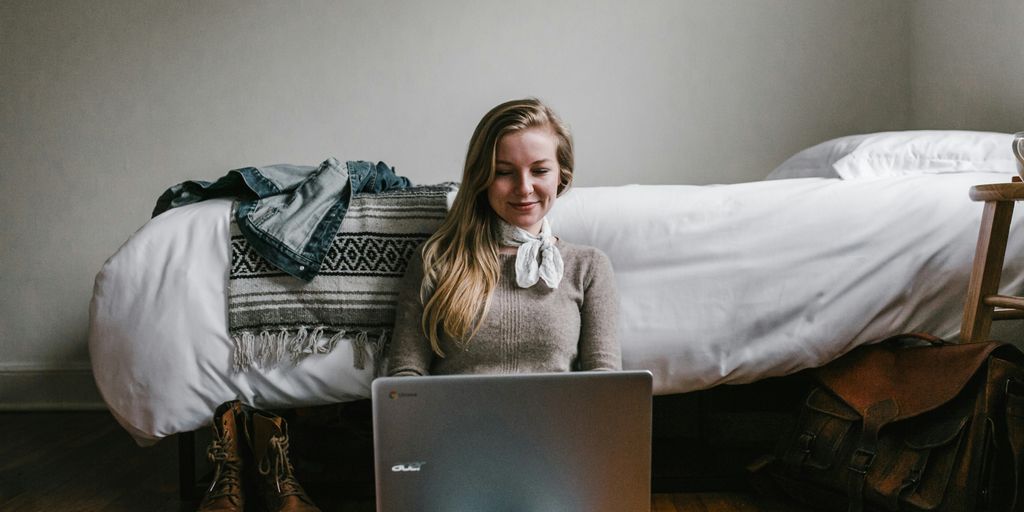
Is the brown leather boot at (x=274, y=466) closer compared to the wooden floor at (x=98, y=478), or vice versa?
the brown leather boot at (x=274, y=466)

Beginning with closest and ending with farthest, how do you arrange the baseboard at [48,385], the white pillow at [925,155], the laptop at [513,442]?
the laptop at [513,442], the white pillow at [925,155], the baseboard at [48,385]

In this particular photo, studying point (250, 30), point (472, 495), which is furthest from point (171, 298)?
point (250, 30)

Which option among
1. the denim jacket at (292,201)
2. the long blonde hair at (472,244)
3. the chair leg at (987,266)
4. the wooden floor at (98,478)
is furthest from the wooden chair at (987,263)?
the denim jacket at (292,201)

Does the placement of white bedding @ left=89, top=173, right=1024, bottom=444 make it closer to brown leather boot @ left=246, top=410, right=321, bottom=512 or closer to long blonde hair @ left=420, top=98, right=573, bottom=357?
brown leather boot @ left=246, top=410, right=321, bottom=512

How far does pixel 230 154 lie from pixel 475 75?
84cm

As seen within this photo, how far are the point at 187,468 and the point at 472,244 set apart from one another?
741 mm

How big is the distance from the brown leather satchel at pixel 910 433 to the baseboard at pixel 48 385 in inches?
80.7

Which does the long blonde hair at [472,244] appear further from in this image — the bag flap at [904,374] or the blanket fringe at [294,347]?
the bag flap at [904,374]

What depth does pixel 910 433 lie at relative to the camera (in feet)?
4.44

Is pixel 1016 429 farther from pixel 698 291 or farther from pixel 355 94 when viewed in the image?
pixel 355 94

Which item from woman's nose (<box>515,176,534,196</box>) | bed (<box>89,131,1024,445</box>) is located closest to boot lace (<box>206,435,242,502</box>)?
bed (<box>89,131,1024,445</box>)

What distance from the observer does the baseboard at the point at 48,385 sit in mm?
2477

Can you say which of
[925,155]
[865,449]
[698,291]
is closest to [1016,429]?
[865,449]

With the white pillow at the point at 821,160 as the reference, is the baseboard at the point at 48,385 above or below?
below
